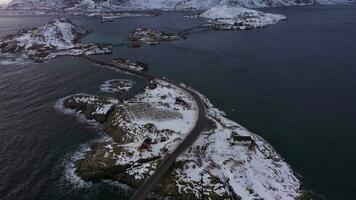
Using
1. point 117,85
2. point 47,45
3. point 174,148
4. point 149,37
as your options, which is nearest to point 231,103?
point 174,148

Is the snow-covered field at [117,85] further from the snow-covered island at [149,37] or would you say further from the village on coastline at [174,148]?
the snow-covered island at [149,37]

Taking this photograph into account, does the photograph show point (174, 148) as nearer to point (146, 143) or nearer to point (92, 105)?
point (146, 143)

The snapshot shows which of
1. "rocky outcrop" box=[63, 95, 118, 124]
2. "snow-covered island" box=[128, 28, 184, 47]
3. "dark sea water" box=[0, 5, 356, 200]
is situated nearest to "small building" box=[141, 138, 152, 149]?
"dark sea water" box=[0, 5, 356, 200]

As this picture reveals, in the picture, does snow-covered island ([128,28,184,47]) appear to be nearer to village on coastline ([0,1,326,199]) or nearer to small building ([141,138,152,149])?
village on coastline ([0,1,326,199])

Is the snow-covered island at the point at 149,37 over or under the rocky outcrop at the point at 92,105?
over

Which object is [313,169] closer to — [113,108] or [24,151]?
[113,108]

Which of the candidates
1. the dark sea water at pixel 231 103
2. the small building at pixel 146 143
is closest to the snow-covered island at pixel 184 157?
the small building at pixel 146 143
